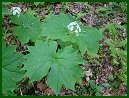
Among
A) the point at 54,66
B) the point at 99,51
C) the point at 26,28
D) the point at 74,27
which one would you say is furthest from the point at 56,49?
the point at 99,51

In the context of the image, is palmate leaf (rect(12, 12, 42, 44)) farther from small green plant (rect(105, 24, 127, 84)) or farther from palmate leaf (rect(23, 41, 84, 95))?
small green plant (rect(105, 24, 127, 84))

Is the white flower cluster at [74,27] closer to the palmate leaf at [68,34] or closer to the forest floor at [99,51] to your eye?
the palmate leaf at [68,34]

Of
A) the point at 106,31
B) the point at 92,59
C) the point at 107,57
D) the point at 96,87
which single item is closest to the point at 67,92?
the point at 96,87

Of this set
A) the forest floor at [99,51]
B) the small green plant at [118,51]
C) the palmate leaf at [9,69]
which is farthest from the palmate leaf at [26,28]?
the small green plant at [118,51]

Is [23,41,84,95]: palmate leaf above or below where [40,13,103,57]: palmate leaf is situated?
below

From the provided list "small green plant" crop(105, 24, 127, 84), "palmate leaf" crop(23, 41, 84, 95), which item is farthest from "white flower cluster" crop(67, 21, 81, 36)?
"small green plant" crop(105, 24, 127, 84)

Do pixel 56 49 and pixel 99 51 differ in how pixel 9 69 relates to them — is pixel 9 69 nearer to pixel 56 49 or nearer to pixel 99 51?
pixel 56 49
